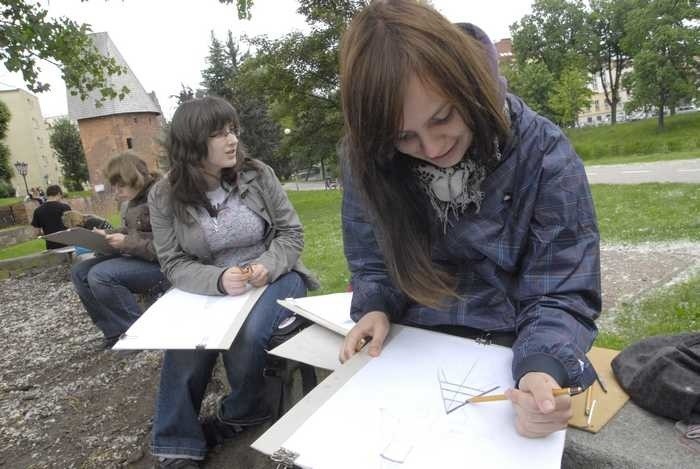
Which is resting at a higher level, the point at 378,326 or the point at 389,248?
the point at 389,248

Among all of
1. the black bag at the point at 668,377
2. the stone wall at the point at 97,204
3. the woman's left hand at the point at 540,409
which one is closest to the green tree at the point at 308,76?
the black bag at the point at 668,377

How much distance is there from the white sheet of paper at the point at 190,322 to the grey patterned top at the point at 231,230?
0.29m

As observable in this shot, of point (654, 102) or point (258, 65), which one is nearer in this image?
point (258, 65)

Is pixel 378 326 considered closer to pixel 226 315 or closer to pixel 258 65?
pixel 226 315

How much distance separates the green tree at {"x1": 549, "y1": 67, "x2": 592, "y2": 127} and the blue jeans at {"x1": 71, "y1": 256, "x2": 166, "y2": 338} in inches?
1535

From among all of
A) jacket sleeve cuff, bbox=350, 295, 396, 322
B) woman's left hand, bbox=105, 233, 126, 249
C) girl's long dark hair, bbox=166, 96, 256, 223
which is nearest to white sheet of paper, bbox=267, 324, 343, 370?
jacket sleeve cuff, bbox=350, 295, 396, 322

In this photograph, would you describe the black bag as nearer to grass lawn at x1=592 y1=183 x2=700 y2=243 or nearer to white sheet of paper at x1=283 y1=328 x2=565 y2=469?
white sheet of paper at x1=283 y1=328 x2=565 y2=469

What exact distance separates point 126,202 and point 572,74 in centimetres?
4048

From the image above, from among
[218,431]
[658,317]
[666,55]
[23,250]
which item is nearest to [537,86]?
[666,55]

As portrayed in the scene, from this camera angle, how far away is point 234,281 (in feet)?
7.88

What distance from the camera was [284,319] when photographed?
7.55 feet

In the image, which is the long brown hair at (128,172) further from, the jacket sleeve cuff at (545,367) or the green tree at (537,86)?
the green tree at (537,86)

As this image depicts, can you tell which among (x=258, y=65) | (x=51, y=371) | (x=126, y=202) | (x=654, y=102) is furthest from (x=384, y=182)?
(x=654, y=102)

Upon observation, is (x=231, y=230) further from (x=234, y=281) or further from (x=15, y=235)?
(x=15, y=235)
